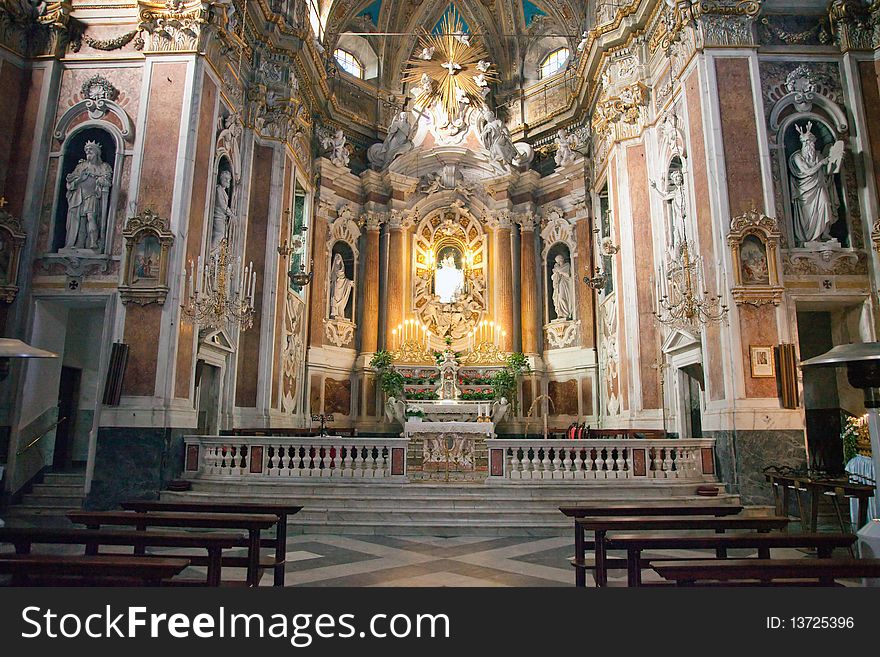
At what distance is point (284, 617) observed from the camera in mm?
2914

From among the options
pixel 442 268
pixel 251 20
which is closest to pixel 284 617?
pixel 251 20

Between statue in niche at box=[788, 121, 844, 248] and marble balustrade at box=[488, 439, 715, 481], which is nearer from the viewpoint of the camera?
marble balustrade at box=[488, 439, 715, 481]

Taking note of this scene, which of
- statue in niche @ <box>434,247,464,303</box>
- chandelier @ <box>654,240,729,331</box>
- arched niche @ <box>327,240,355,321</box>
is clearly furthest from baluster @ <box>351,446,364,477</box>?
statue in niche @ <box>434,247,464,303</box>

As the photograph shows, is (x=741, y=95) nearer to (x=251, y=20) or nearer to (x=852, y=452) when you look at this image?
(x=852, y=452)

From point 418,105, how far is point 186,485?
14069 millimetres

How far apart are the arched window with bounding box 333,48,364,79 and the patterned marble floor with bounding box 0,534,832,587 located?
16729 mm

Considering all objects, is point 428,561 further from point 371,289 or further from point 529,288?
point 529,288


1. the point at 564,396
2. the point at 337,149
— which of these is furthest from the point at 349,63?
the point at 564,396

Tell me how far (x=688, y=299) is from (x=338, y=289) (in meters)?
10.2

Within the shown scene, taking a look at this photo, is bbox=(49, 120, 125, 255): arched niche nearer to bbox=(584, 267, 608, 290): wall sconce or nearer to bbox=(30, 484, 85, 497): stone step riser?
bbox=(30, 484, 85, 497): stone step riser

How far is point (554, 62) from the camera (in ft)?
68.1

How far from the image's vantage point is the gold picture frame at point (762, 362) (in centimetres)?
981

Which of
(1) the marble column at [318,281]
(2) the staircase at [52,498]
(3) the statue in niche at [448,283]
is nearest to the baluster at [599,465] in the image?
(2) the staircase at [52,498]

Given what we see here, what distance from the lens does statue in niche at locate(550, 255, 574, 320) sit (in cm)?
1809
